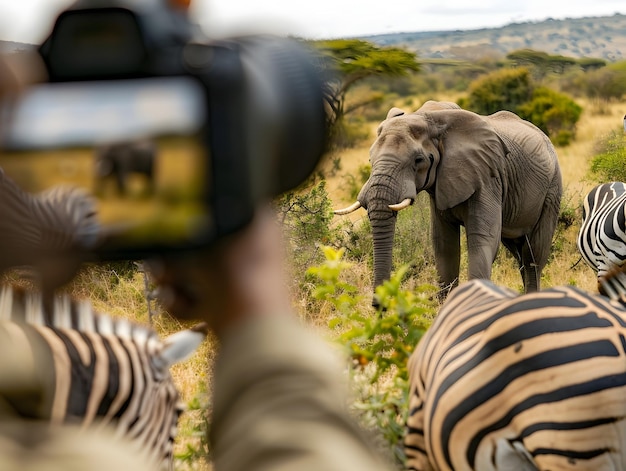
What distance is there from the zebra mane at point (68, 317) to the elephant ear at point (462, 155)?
4354 millimetres

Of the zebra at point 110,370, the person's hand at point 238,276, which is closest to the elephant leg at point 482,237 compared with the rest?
the zebra at point 110,370

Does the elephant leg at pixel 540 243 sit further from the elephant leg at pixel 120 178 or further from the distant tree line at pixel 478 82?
the elephant leg at pixel 120 178

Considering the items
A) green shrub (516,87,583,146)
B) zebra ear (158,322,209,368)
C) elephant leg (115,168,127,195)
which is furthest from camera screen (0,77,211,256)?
green shrub (516,87,583,146)

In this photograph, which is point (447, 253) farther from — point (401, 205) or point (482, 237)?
point (401, 205)

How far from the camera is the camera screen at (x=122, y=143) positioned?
0.63m

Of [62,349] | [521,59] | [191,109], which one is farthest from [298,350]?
[521,59]

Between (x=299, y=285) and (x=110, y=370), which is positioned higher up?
(x=110, y=370)

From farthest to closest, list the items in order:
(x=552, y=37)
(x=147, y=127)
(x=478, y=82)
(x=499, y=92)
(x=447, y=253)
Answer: (x=552, y=37) < (x=478, y=82) < (x=499, y=92) < (x=447, y=253) < (x=147, y=127)

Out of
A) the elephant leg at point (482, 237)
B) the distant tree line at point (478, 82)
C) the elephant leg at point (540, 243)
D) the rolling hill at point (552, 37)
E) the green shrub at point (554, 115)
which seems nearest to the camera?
the elephant leg at point (482, 237)

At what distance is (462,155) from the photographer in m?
6.47

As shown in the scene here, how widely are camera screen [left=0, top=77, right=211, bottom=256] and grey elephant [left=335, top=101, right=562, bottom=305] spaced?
5.21 metres

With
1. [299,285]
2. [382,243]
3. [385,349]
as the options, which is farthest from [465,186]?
[385,349]

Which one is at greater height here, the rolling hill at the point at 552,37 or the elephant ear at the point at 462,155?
the elephant ear at the point at 462,155

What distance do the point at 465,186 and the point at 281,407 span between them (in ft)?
19.2
